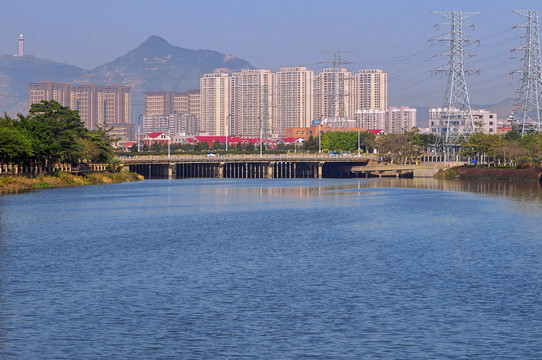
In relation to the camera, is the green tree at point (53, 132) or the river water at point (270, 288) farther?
the green tree at point (53, 132)

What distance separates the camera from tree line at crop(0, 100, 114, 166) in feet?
314

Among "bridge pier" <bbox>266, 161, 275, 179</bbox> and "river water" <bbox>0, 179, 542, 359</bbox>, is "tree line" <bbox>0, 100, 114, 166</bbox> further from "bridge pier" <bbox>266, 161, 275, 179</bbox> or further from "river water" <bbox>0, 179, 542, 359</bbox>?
"bridge pier" <bbox>266, 161, 275, 179</bbox>

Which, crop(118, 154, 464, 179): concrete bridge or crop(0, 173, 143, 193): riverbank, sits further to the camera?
crop(118, 154, 464, 179): concrete bridge

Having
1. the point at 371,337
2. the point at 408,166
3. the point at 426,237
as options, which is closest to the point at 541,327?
the point at 371,337

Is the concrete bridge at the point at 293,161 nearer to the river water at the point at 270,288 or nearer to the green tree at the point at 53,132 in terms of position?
the green tree at the point at 53,132

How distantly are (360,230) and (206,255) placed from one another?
15806 mm

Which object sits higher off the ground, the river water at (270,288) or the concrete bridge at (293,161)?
the concrete bridge at (293,161)

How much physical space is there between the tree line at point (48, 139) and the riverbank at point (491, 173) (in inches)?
2594

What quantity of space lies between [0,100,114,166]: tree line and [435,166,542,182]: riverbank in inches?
2594

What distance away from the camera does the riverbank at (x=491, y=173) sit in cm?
12431

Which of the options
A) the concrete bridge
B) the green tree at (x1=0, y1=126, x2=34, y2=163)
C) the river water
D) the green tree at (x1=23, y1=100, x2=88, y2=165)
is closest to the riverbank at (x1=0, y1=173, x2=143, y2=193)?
the green tree at (x1=23, y1=100, x2=88, y2=165)

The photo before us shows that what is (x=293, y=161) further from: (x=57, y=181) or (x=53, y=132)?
(x=57, y=181)

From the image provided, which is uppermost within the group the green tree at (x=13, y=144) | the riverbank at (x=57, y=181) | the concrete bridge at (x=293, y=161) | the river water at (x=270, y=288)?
the green tree at (x=13, y=144)

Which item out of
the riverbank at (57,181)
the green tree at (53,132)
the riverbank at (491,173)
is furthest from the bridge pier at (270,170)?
the green tree at (53,132)
